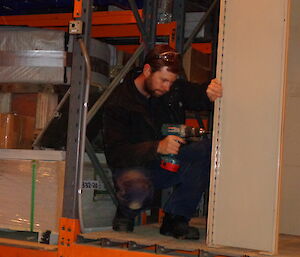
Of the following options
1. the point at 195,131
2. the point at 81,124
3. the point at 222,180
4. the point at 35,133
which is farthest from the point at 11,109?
the point at 222,180

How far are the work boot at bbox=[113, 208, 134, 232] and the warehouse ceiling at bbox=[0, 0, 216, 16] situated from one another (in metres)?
2.51

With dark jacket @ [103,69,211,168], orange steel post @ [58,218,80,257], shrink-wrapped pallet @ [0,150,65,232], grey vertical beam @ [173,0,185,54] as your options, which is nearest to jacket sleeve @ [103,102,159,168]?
dark jacket @ [103,69,211,168]

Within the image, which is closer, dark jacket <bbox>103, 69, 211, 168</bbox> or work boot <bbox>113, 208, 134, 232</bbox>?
dark jacket <bbox>103, 69, 211, 168</bbox>

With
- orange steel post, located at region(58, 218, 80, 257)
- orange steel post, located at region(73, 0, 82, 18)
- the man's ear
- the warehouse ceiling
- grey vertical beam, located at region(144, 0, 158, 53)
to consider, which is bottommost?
orange steel post, located at region(58, 218, 80, 257)

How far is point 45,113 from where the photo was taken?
4.29 meters

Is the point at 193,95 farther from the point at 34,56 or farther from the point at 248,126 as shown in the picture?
the point at 34,56

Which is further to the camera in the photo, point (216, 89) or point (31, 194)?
point (31, 194)

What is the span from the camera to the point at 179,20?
4969 millimetres

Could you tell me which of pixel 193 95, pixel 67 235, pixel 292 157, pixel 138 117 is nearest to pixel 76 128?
pixel 138 117

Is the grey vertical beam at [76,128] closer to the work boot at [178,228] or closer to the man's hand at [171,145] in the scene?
the man's hand at [171,145]

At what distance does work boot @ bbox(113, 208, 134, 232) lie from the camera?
386cm

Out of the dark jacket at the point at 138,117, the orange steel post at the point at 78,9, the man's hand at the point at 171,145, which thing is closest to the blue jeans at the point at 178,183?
the dark jacket at the point at 138,117

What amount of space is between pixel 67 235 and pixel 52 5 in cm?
306

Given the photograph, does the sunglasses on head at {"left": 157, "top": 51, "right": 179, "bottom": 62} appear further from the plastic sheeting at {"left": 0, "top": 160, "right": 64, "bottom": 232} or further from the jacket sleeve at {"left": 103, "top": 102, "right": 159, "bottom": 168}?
the plastic sheeting at {"left": 0, "top": 160, "right": 64, "bottom": 232}
